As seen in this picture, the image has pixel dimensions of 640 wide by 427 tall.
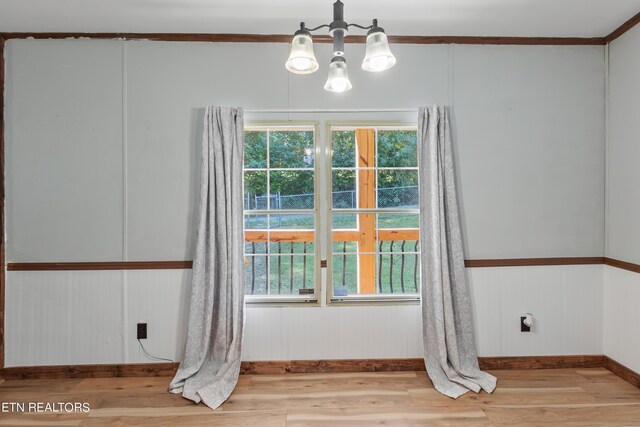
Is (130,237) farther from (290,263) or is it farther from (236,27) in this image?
(236,27)

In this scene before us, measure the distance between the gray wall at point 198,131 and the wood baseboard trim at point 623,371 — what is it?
86 centimetres

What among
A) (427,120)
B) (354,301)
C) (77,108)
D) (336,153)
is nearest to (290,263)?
(354,301)

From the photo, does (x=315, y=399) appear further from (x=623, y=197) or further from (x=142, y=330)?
(x=623, y=197)

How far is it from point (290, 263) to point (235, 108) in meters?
1.31

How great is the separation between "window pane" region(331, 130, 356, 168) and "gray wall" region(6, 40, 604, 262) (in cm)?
14

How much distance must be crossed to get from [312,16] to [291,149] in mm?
971

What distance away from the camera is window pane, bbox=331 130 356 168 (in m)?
2.92

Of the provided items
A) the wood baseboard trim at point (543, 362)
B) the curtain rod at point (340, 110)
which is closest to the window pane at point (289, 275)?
the curtain rod at point (340, 110)

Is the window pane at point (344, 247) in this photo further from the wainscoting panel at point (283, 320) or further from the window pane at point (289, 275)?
the wainscoting panel at point (283, 320)

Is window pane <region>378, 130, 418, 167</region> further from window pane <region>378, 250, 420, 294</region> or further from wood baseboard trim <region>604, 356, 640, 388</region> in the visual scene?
wood baseboard trim <region>604, 356, 640, 388</region>

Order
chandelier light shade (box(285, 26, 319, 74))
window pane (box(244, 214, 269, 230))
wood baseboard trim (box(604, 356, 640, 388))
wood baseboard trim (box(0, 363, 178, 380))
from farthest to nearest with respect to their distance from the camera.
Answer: window pane (box(244, 214, 269, 230)), wood baseboard trim (box(0, 363, 178, 380)), wood baseboard trim (box(604, 356, 640, 388)), chandelier light shade (box(285, 26, 319, 74))

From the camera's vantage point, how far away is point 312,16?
2525 mm

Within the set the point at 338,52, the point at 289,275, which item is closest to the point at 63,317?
the point at 289,275

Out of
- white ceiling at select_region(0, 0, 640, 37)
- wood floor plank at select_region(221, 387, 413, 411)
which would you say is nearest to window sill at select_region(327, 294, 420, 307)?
wood floor plank at select_region(221, 387, 413, 411)
